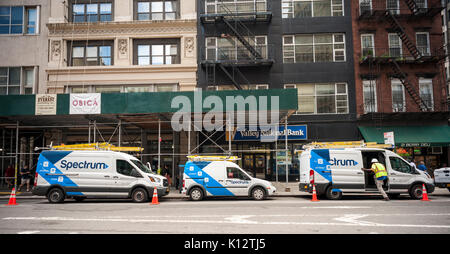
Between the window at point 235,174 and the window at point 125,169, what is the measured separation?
3.85 meters

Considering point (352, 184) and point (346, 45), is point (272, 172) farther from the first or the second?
point (346, 45)

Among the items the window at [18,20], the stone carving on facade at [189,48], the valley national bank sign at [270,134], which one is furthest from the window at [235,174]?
the window at [18,20]

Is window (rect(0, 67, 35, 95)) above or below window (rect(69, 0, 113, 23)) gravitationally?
below

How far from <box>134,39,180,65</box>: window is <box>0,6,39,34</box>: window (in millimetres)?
7771

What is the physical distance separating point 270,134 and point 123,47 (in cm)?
1228

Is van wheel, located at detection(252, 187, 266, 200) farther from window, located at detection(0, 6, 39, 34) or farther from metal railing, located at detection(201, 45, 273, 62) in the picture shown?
window, located at detection(0, 6, 39, 34)

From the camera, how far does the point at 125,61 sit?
23812 millimetres

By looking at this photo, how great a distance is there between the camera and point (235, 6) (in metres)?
23.6

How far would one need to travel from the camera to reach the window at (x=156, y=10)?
24312 millimetres

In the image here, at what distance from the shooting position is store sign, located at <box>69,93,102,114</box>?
1675 cm

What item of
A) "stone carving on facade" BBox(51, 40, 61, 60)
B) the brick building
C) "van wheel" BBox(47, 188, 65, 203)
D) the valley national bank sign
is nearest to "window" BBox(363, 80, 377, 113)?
the brick building

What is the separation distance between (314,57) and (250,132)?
274 inches

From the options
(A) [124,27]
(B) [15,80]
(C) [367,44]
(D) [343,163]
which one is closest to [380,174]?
(D) [343,163]
